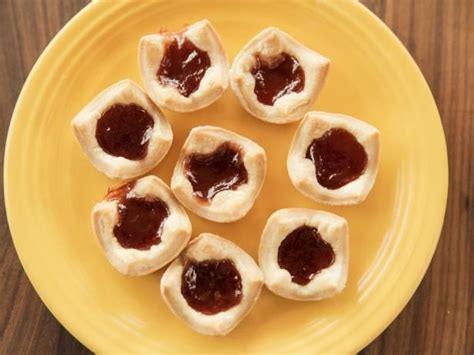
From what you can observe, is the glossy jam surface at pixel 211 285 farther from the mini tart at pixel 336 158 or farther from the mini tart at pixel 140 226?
the mini tart at pixel 336 158

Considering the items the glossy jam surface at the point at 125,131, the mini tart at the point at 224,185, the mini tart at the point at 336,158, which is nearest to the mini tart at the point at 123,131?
the glossy jam surface at the point at 125,131

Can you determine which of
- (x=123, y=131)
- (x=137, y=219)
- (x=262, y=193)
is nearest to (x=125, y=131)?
(x=123, y=131)

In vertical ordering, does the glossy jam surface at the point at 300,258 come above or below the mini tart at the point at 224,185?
below

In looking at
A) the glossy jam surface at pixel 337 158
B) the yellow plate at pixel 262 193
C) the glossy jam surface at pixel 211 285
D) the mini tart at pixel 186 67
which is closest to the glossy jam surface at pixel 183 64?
the mini tart at pixel 186 67

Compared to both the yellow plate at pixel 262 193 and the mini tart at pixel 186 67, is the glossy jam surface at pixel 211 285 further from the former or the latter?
the mini tart at pixel 186 67

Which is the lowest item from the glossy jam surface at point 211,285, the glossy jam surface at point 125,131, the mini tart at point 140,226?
the glossy jam surface at point 211,285

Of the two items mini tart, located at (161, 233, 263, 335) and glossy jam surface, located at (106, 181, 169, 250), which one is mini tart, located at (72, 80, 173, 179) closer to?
glossy jam surface, located at (106, 181, 169, 250)
